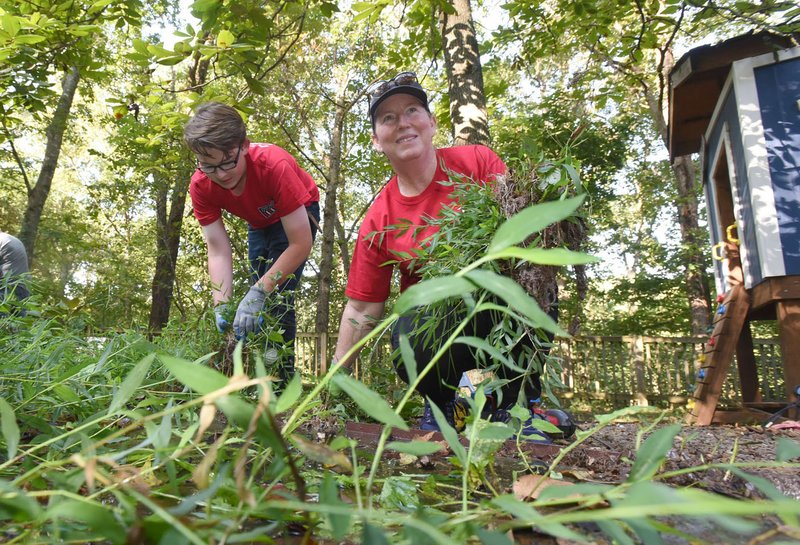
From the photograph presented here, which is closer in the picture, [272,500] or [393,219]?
[272,500]

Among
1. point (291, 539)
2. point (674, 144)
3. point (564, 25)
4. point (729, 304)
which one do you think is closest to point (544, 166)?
point (291, 539)

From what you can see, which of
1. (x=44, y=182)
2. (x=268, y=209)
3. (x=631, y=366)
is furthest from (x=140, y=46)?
(x=631, y=366)

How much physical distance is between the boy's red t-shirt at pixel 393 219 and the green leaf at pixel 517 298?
1.98 m

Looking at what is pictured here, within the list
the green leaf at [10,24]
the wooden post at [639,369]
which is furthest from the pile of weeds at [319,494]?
the wooden post at [639,369]

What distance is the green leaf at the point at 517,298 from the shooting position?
1.34 feet

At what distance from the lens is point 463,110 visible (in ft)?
14.3

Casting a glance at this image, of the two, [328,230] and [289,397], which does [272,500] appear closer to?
[289,397]

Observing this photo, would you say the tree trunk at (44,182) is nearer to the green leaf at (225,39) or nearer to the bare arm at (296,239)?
the green leaf at (225,39)

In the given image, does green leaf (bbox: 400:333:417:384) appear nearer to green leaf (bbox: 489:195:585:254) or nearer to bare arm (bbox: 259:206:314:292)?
green leaf (bbox: 489:195:585:254)

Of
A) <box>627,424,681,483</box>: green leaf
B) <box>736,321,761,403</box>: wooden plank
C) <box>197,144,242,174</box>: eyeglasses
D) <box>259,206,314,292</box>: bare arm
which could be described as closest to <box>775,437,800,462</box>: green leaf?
<box>627,424,681,483</box>: green leaf

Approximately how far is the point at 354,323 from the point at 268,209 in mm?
1196

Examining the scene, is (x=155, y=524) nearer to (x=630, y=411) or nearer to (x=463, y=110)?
(x=630, y=411)

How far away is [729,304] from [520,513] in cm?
599

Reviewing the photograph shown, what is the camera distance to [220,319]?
2.36 m
